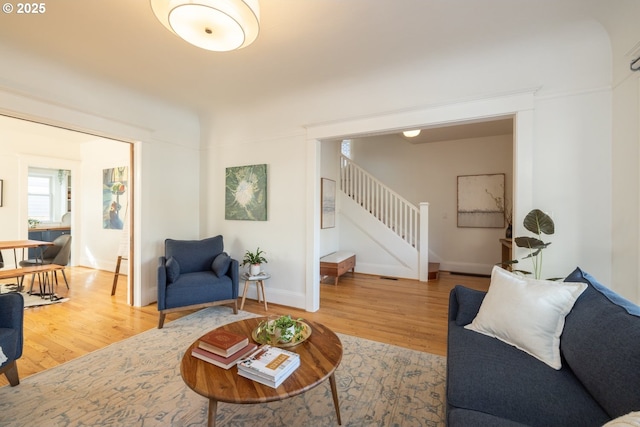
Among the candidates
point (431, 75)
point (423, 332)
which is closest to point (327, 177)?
point (431, 75)

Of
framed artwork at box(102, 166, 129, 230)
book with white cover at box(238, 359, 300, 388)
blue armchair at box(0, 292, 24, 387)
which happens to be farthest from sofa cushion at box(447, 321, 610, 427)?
framed artwork at box(102, 166, 129, 230)

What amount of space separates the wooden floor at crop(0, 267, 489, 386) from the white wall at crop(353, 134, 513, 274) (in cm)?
96

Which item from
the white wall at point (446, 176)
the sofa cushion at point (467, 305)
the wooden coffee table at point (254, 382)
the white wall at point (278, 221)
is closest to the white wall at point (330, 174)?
the white wall at point (446, 176)

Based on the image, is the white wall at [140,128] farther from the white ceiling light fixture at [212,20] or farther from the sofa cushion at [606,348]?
the sofa cushion at [606,348]

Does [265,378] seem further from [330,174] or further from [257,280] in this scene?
[330,174]

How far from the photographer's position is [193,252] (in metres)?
3.39

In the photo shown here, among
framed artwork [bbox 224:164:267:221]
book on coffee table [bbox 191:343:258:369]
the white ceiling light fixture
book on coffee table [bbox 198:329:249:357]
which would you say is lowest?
book on coffee table [bbox 191:343:258:369]

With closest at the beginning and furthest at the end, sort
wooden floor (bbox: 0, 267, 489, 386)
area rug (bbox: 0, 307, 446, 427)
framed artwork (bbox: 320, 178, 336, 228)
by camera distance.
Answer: area rug (bbox: 0, 307, 446, 427) → wooden floor (bbox: 0, 267, 489, 386) → framed artwork (bbox: 320, 178, 336, 228)

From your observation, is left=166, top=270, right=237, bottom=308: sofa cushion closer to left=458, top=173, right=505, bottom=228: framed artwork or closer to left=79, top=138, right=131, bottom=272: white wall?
left=79, top=138, right=131, bottom=272: white wall

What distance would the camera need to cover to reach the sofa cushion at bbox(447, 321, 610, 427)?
1.04 metres

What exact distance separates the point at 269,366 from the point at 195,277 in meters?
2.11

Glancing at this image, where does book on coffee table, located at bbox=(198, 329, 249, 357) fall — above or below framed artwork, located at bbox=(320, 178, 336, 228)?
below

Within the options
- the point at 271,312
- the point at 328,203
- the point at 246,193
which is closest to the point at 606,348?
the point at 271,312

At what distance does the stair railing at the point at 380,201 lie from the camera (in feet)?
16.4
